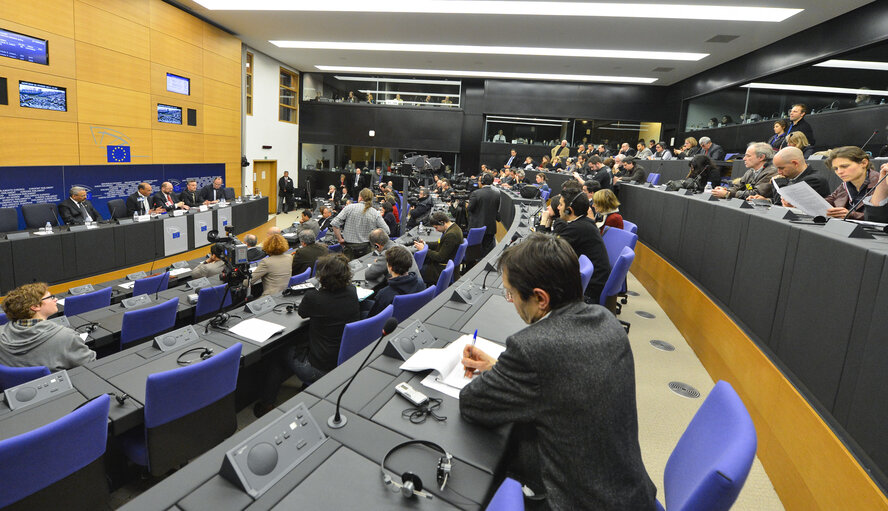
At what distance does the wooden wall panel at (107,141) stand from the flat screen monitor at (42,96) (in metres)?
0.44

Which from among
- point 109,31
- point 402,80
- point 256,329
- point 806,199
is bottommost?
point 256,329

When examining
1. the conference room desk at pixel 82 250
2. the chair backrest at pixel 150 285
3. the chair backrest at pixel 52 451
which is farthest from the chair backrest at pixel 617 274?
the conference room desk at pixel 82 250

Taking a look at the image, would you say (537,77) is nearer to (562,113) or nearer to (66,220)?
(562,113)

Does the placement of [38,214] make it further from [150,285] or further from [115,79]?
[150,285]

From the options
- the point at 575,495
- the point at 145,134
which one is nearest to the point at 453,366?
the point at 575,495

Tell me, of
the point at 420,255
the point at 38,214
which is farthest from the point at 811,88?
the point at 38,214

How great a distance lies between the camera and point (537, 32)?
8945 millimetres

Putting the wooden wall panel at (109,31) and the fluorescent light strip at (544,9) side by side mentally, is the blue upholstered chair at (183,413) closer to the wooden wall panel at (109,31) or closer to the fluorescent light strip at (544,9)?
the fluorescent light strip at (544,9)

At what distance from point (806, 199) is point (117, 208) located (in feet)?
32.0

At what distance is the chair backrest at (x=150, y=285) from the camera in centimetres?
455

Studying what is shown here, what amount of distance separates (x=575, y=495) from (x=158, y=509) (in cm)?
103

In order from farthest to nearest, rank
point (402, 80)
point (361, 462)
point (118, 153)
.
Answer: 1. point (402, 80)
2. point (118, 153)
3. point (361, 462)

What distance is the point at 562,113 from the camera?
47.5 ft

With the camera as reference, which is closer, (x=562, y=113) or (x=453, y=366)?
(x=453, y=366)
